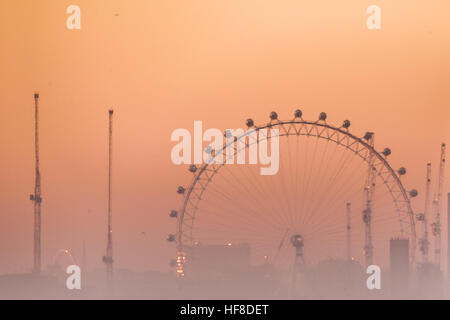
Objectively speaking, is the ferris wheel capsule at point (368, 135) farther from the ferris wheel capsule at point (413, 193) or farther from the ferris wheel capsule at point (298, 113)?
the ferris wheel capsule at point (413, 193)

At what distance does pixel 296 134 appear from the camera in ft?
145

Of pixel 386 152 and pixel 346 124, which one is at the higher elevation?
pixel 346 124

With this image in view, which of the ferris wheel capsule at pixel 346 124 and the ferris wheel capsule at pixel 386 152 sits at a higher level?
the ferris wheel capsule at pixel 346 124

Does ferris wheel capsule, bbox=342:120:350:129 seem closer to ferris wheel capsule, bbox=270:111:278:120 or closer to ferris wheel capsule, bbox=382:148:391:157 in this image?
ferris wheel capsule, bbox=270:111:278:120

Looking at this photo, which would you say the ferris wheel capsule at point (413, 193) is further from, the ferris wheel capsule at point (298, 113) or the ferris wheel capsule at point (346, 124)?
the ferris wheel capsule at point (298, 113)

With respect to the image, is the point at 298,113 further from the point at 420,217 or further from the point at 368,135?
the point at 420,217

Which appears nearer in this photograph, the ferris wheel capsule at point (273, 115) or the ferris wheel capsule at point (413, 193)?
the ferris wheel capsule at point (273, 115)

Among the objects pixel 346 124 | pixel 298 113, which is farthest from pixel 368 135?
pixel 298 113

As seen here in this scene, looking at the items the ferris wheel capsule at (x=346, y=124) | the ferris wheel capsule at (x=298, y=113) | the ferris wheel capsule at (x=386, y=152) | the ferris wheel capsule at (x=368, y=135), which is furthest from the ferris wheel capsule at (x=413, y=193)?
the ferris wheel capsule at (x=298, y=113)

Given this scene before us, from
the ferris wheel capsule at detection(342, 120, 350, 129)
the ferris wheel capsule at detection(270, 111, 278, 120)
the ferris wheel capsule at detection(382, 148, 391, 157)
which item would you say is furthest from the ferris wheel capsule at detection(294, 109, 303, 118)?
the ferris wheel capsule at detection(382, 148, 391, 157)

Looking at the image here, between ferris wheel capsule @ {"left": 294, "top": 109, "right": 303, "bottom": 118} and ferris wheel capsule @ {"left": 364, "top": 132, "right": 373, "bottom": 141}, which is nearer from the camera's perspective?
ferris wheel capsule @ {"left": 294, "top": 109, "right": 303, "bottom": 118}

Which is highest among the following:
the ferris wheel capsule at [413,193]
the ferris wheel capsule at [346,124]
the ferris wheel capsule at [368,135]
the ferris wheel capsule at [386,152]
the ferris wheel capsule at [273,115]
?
the ferris wheel capsule at [273,115]

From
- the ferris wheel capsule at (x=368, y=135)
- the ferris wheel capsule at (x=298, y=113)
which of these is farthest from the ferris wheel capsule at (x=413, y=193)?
the ferris wheel capsule at (x=298, y=113)
